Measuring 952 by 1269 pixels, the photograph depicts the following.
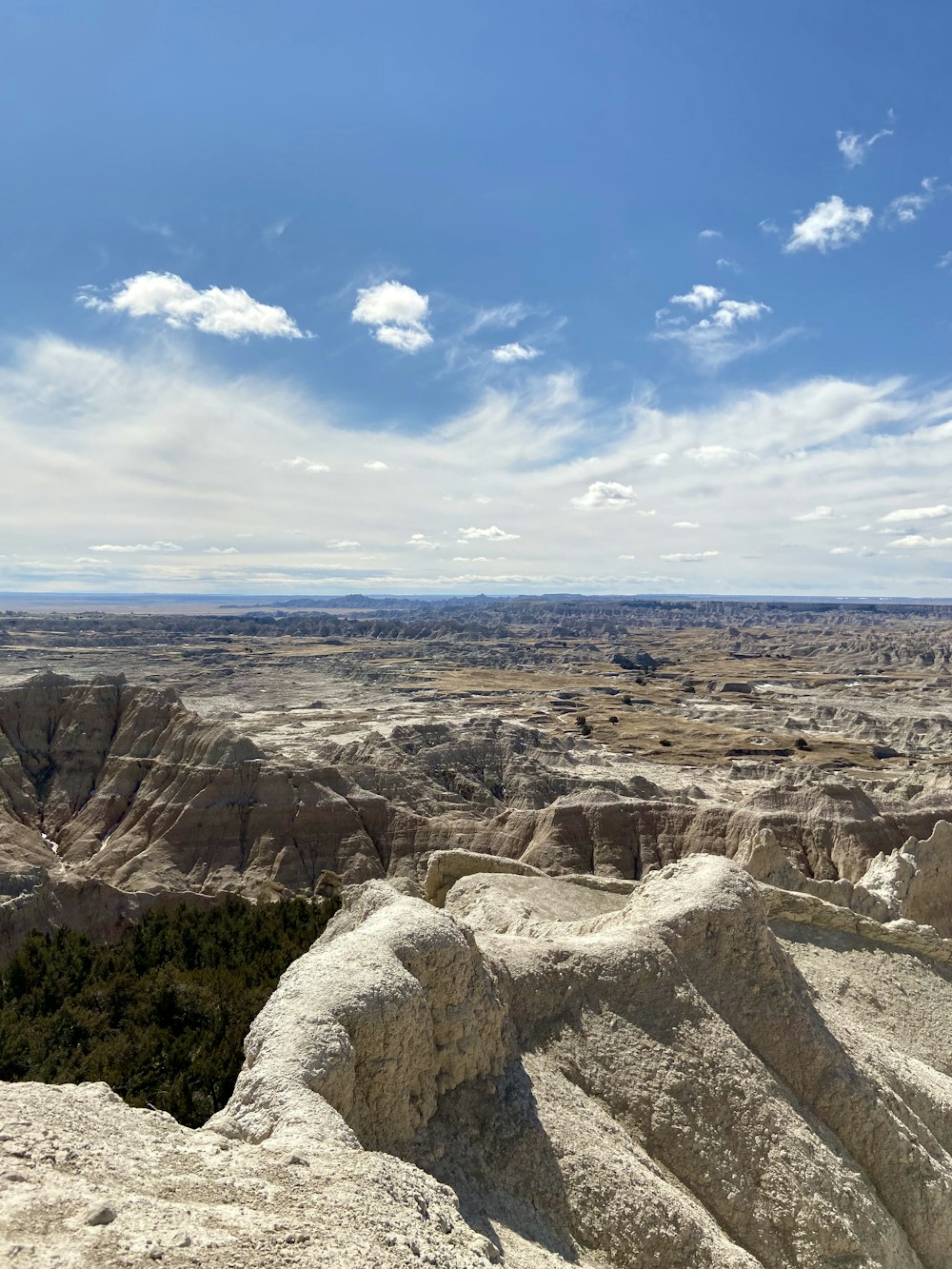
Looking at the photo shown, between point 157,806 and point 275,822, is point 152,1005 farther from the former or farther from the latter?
point 157,806

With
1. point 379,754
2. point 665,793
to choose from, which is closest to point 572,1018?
point 665,793

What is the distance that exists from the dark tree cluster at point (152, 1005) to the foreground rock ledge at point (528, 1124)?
4.48 metres

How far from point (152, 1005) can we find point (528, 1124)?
38.8 ft

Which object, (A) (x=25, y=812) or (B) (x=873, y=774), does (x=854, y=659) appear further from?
(A) (x=25, y=812)

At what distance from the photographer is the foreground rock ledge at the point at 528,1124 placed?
22.6 feet

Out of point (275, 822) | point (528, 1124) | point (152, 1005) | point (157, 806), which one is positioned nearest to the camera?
point (528, 1124)

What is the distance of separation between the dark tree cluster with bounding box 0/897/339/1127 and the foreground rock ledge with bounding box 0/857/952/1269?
448 cm

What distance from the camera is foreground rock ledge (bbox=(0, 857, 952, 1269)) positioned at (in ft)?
22.6

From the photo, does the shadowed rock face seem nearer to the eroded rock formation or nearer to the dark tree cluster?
the eroded rock formation

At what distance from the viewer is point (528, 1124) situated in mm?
10695

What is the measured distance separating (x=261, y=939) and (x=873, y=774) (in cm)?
7241

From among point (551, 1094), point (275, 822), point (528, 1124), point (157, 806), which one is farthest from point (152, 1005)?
point (157, 806)

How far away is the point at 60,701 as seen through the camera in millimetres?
55469

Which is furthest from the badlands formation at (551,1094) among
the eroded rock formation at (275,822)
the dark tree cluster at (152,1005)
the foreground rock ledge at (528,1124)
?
the dark tree cluster at (152,1005)
